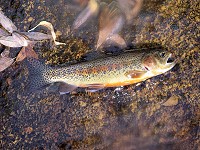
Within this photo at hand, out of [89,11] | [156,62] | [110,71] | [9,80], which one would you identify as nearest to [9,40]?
[9,80]

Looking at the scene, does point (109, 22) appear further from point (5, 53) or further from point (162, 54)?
point (5, 53)

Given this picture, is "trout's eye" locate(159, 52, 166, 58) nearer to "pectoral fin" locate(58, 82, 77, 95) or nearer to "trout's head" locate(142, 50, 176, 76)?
"trout's head" locate(142, 50, 176, 76)

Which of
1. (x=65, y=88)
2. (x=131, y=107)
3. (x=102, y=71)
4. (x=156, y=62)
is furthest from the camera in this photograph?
(x=131, y=107)

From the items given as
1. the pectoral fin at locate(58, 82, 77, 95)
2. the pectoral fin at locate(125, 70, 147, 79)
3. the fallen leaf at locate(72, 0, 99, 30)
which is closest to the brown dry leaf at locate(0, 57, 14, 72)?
the pectoral fin at locate(58, 82, 77, 95)

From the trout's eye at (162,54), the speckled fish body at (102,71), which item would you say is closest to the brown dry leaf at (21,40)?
the speckled fish body at (102,71)

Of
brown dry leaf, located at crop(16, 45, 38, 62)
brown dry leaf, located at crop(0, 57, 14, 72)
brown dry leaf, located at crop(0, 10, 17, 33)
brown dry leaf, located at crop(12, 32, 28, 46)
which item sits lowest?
brown dry leaf, located at crop(0, 57, 14, 72)

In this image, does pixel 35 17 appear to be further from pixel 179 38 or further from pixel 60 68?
pixel 179 38
